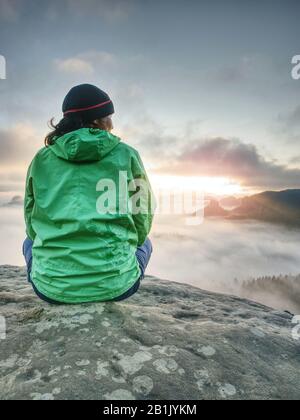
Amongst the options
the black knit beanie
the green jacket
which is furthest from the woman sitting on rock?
the black knit beanie

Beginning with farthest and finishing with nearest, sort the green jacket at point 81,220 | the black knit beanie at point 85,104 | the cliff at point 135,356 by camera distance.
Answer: the black knit beanie at point 85,104 → the green jacket at point 81,220 → the cliff at point 135,356

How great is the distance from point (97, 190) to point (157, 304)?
8.02 feet

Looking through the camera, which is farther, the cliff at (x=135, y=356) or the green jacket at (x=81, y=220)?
the green jacket at (x=81, y=220)

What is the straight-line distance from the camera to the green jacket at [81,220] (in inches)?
142

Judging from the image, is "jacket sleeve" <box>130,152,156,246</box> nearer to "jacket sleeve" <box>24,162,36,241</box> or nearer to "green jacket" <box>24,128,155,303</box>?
"green jacket" <box>24,128,155,303</box>

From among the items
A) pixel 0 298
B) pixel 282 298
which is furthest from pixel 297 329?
pixel 282 298

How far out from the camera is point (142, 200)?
4.32 metres

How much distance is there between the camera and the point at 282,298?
154 metres

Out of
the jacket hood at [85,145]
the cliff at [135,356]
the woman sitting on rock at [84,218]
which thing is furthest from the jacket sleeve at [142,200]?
the cliff at [135,356]

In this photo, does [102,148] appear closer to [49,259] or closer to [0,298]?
[49,259]

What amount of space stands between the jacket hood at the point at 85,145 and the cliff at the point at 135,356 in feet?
5.96

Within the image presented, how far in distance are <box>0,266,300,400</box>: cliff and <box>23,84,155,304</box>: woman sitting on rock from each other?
33 centimetres

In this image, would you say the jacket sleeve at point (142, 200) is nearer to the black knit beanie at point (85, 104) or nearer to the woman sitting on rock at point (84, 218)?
the woman sitting on rock at point (84, 218)

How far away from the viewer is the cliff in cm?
265
